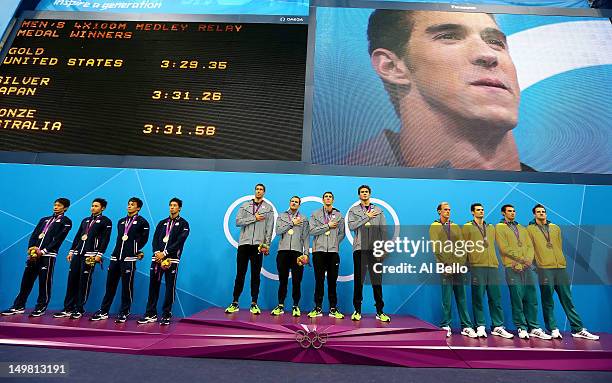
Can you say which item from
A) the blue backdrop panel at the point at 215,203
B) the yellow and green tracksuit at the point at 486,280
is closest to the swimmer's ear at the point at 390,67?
the blue backdrop panel at the point at 215,203

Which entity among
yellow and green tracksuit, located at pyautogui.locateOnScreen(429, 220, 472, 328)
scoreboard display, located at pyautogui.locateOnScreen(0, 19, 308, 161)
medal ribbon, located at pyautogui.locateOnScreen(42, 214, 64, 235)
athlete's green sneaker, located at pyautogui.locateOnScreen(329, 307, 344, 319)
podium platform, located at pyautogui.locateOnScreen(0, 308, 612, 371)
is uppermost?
scoreboard display, located at pyautogui.locateOnScreen(0, 19, 308, 161)

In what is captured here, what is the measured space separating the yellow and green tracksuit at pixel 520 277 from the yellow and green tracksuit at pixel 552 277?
0.12m

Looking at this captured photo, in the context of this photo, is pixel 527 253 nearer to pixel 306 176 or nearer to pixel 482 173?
pixel 482 173

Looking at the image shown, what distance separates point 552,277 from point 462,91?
303cm

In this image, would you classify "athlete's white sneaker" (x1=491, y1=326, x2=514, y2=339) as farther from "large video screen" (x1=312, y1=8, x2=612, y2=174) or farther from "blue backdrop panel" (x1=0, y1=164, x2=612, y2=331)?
"large video screen" (x1=312, y1=8, x2=612, y2=174)

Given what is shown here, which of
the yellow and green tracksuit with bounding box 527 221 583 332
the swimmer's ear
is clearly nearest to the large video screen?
the swimmer's ear

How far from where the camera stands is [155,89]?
5594 millimetres

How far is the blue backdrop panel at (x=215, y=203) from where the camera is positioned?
5.11 m

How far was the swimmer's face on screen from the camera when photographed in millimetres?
5664

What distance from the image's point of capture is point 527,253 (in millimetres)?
4266

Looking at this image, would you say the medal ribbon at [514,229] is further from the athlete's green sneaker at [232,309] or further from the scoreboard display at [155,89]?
the athlete's green sneaker at [232,309]

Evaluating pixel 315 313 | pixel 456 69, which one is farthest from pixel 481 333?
pixel 456 69

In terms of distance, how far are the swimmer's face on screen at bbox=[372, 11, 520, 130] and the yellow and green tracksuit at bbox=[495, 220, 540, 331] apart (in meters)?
2.10

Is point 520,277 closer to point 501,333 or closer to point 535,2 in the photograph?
point 501,333
